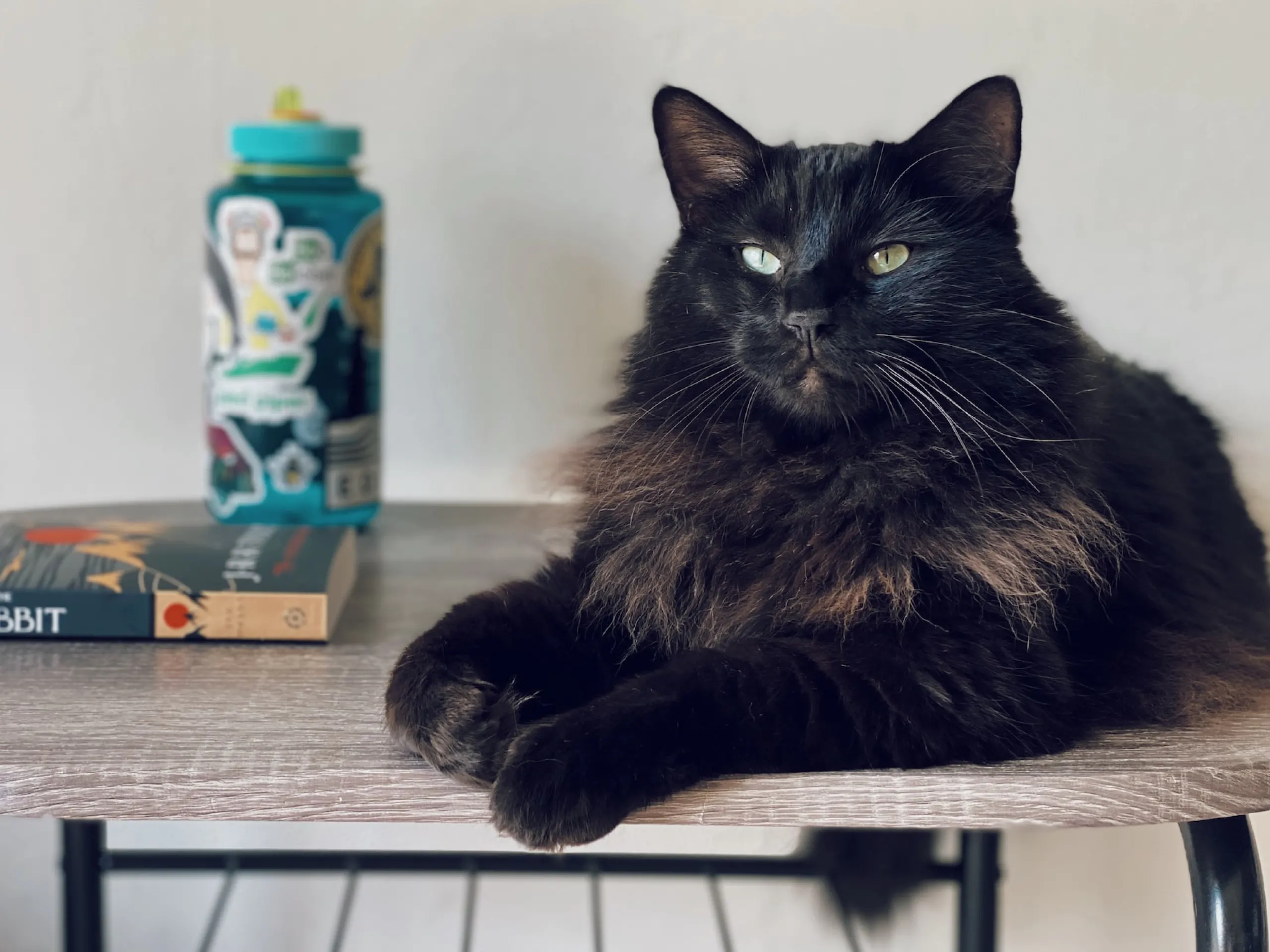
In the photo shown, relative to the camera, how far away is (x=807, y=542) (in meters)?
0.78

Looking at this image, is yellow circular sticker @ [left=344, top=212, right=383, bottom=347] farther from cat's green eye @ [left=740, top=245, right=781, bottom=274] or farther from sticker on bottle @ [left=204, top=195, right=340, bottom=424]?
cat's green eye @ [left=740, top=245, right=781, bottom=274]

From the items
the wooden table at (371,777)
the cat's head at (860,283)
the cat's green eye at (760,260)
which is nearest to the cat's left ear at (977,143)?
the cat's head at (860,283)

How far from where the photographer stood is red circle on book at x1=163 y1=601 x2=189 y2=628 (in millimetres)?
889

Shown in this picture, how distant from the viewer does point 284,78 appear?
1295mm

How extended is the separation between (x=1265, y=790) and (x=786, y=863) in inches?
28.2

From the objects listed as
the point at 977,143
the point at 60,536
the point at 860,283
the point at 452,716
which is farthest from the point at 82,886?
the point at 977,143

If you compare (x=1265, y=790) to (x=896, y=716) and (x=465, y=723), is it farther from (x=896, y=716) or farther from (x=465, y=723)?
(x=465, y=723)

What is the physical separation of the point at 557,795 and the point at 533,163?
869 mm

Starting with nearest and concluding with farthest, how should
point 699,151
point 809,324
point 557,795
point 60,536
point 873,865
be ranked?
point 557,795
point 809,324
point 699,151
point 60,536
point 873,865

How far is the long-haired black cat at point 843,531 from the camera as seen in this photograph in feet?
2.20

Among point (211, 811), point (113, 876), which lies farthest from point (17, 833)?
point (211, 811)

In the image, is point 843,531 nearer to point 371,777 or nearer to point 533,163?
point 371,777

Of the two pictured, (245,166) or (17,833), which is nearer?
(245,166)

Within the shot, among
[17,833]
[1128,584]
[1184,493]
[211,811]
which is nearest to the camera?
[211,811]
